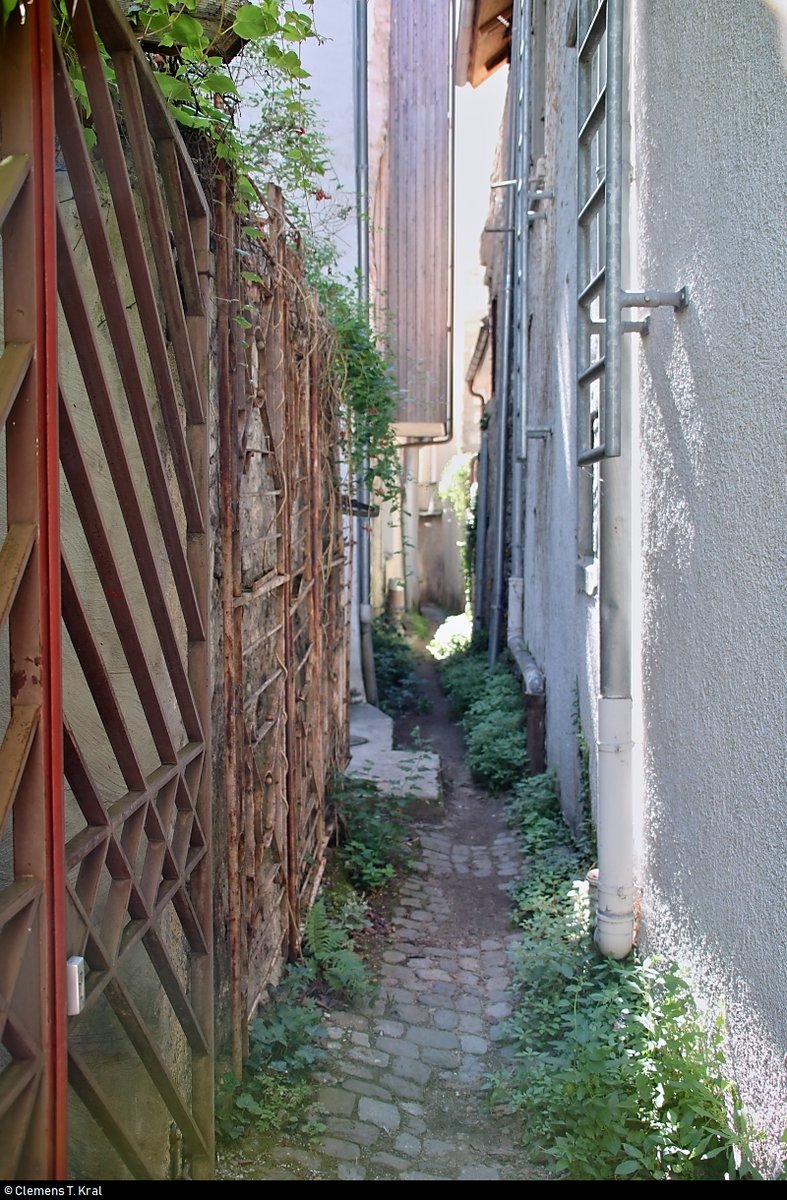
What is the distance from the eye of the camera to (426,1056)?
3.97m

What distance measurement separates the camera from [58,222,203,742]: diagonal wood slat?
5.90 ft

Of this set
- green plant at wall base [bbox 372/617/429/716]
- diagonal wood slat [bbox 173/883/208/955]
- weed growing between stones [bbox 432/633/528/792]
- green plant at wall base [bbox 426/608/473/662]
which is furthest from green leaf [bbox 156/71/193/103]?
green plant at wall base [bbox 426/608/473/662]

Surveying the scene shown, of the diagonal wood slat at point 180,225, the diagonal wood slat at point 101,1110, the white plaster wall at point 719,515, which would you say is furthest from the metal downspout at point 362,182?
the diagonal wood slat at point 101,1110

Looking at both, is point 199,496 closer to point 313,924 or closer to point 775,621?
point 775,621

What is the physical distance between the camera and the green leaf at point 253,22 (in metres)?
2.50

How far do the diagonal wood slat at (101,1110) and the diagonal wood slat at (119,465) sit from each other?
0.97 metres

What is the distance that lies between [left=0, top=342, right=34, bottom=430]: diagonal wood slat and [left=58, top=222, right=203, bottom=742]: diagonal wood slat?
18 cm

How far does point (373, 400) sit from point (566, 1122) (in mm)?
5467

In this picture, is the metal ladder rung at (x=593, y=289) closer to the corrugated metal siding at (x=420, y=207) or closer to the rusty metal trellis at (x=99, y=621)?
the rusty metal trellis at (x=99, y=621)

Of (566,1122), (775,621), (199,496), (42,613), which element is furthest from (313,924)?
(42,613)

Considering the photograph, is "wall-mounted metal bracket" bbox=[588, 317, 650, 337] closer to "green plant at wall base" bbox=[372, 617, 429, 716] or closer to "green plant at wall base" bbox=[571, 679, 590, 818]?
"green plant at wall base" bbox=[571, 679, 590, 818]

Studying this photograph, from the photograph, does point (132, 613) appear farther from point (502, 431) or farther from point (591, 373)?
point (502, 431)

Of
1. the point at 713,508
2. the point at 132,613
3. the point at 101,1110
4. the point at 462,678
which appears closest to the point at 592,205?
the point at 713,508

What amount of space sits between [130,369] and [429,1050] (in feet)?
10.2
